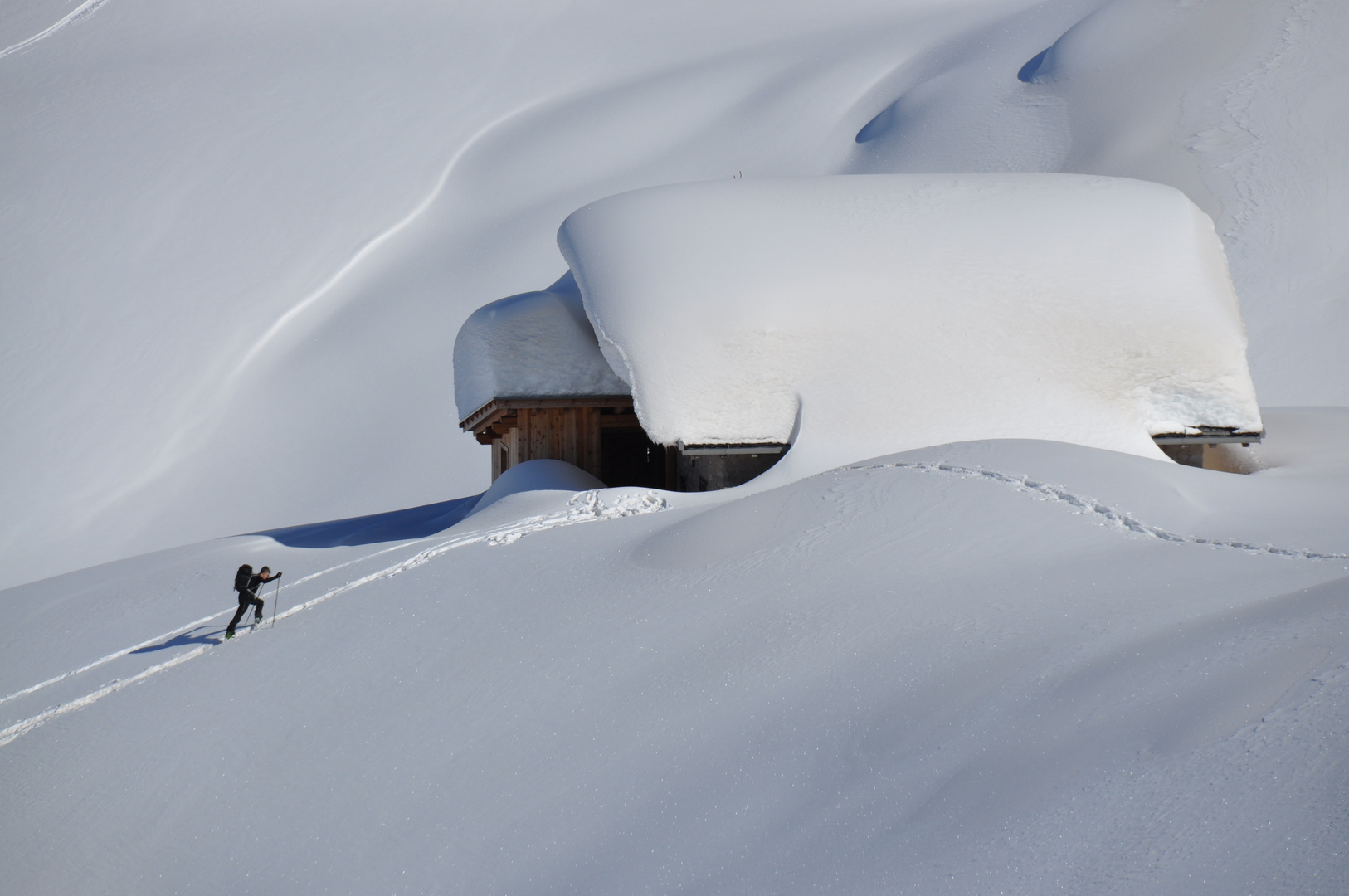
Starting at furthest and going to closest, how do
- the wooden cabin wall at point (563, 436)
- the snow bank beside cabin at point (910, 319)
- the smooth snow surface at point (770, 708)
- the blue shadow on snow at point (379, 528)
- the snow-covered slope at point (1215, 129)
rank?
the snow-covered slope at point (1215, 129)
the wooden cabin wall at point (563, 436)
the blue shadow on snow at point (379, 528)
the snow bank beside cabin at point (910, 319)
the smooth snow surface at point (770, 708)

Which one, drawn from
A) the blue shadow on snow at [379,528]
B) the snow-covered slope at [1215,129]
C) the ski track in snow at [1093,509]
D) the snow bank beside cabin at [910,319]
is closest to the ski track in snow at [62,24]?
the snow-covered slope at [1215,129]

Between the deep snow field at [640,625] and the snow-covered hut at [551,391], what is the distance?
0.91 m

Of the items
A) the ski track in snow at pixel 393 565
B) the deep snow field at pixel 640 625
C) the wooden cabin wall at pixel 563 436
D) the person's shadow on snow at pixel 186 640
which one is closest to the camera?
the deep snow field at pixel 640 625

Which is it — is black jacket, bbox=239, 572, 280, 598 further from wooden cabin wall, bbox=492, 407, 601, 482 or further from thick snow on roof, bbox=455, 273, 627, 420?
wooden cabin wall, bbox=492, 407, 601, 482

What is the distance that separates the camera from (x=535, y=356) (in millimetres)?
12773

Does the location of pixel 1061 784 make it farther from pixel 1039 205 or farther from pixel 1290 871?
→ pixel 1039 205

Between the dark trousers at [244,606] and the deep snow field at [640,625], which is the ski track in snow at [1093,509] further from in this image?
the dark trousers at [244,606]

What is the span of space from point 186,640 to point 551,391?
5484mm

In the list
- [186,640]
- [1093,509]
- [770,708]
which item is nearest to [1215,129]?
[1093,509]

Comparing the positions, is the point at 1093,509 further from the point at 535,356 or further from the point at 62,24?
the point at 62,24

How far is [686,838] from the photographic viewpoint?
13.2 feet

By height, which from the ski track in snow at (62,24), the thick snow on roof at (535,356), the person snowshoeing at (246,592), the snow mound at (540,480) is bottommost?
the person snowshoeing at (246,592)

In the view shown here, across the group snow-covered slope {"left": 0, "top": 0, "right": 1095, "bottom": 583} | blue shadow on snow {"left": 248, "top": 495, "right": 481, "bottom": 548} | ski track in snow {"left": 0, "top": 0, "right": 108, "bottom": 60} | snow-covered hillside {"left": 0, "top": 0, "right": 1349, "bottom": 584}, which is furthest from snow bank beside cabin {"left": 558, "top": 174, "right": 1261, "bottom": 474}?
ski track in snow {"left": 0, "top": 0, "right": 108, "bottom": 60}

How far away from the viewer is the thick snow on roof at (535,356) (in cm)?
1270
